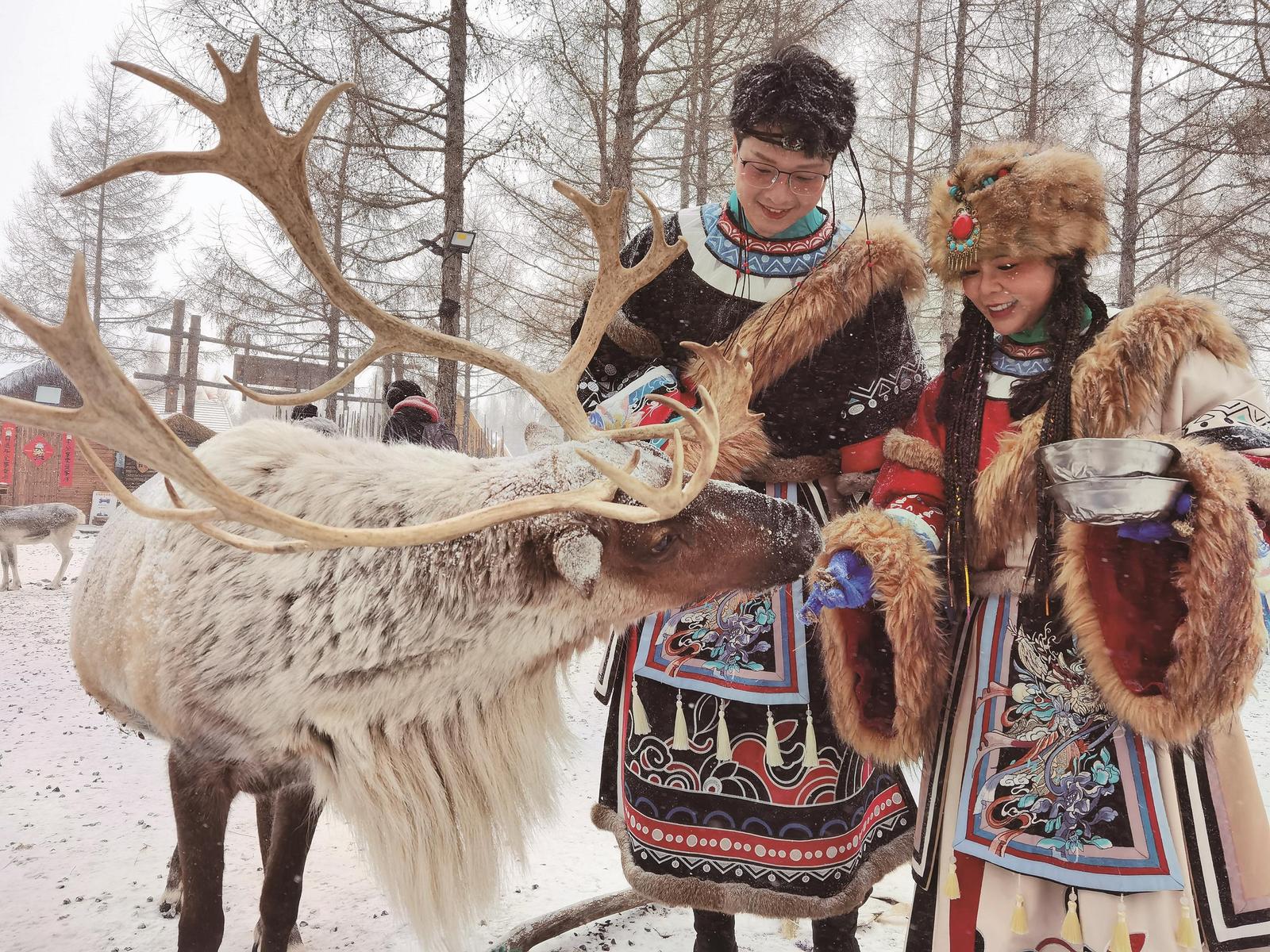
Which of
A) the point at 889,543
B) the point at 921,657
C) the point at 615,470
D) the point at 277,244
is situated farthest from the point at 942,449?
the point at 277,244

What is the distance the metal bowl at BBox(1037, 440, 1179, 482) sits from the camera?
1.14m

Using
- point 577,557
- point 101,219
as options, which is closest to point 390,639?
point 577,557

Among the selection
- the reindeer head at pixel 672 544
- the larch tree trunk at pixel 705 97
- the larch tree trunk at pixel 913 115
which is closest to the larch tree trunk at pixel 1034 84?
the larch tree trunk at pixel 913 115

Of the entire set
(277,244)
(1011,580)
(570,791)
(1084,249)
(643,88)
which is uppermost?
(643,88)

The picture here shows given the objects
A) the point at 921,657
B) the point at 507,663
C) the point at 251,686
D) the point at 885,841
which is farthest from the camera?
the point at 885,841

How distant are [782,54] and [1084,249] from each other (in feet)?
2.83

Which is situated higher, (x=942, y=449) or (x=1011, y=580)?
(x=942, y=449)

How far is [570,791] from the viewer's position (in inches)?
148

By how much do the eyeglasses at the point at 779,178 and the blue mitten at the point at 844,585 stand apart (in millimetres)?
903

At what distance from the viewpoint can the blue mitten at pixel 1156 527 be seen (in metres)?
1.17

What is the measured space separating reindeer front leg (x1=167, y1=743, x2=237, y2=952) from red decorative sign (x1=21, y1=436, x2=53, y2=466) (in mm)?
12234

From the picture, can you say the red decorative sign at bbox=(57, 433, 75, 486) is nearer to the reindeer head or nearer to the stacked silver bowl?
the reindeer head

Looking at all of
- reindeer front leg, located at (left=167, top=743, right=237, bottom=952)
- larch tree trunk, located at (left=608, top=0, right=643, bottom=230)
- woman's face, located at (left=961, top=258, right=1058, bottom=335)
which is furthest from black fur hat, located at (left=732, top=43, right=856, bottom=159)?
larch tree trunk, located at (left=608, top=0, right=643, bottom=230)

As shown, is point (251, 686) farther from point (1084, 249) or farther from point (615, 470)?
point (1084, 249)
